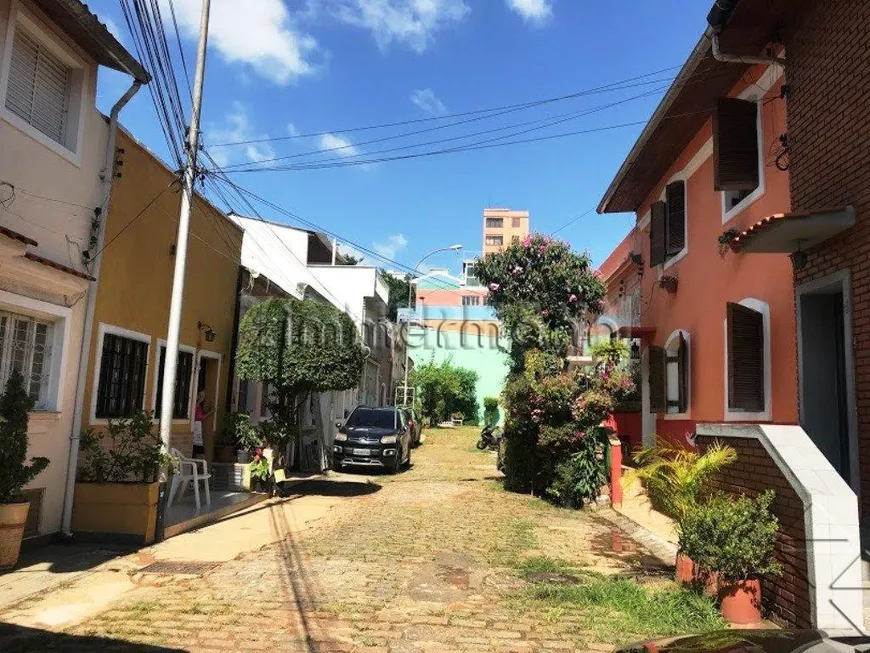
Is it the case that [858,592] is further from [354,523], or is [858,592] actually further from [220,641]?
[354,523]

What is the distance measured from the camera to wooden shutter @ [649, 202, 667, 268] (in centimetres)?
1220

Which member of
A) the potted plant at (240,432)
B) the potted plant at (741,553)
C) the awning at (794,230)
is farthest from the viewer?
the potted plant at (240,432)

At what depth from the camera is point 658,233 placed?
12438 millimetres

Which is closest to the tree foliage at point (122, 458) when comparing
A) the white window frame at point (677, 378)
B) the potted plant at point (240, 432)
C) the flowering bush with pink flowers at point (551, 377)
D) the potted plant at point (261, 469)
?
the potted plant at point (261, 469)

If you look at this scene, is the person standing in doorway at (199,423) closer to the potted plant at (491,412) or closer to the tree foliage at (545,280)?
the tree foliage at (545,280)

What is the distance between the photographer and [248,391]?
48.0 feet

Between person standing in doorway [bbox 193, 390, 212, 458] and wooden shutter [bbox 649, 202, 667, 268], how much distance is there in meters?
8.93

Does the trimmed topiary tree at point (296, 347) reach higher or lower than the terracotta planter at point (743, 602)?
higher

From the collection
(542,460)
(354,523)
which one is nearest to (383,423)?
(542,460)

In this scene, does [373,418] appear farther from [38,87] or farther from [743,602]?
[743,602]

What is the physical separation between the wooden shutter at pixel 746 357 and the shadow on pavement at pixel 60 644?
7086 mm

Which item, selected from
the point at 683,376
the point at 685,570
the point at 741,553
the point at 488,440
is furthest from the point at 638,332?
the point at 488,440

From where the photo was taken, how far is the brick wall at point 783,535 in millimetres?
4707

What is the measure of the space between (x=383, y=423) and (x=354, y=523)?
7.89 meters
